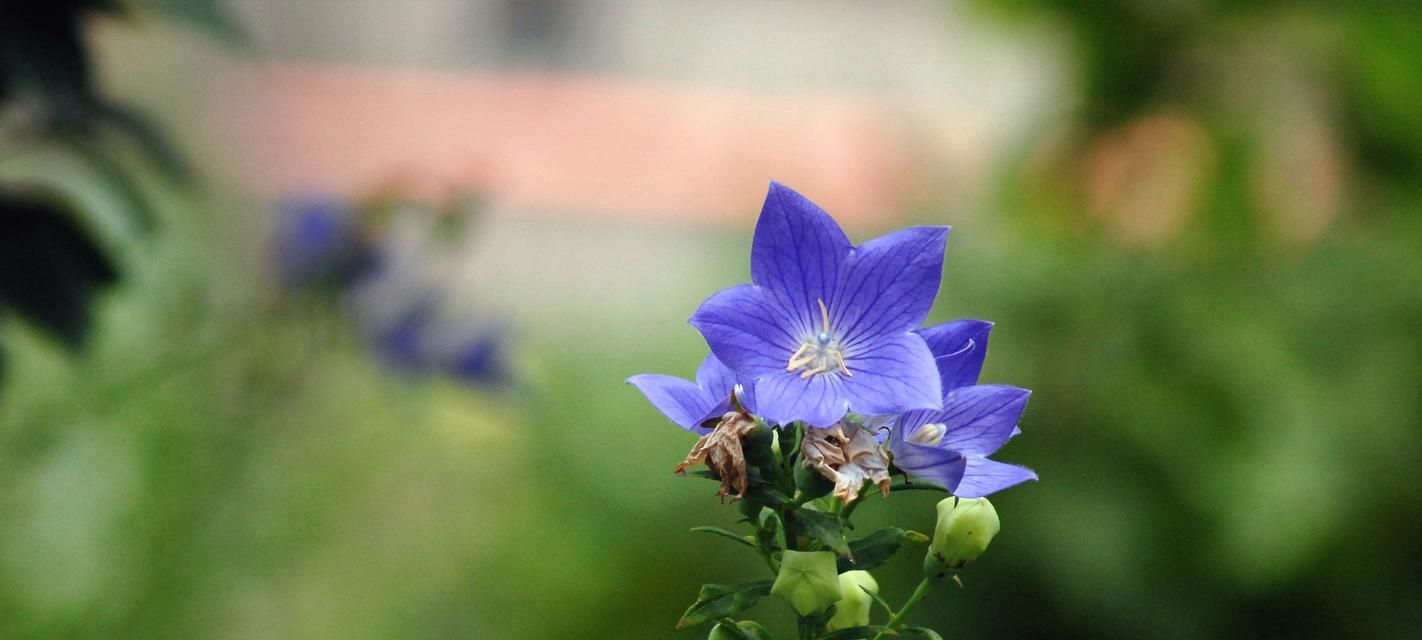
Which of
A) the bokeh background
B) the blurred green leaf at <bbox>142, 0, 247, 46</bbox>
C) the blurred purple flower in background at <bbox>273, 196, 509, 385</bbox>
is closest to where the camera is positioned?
the blurred green leaf at <bbox>142, 0, 247, 46</bbox>

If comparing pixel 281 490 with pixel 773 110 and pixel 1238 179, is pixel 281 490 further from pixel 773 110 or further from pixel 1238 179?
pixel 773 110

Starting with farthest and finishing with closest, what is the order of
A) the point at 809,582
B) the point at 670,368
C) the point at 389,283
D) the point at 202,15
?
the point at 670,368 → the point at 389,283 → the point at 202,15 → the point at 809,582

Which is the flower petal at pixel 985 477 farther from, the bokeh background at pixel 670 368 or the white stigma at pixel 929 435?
the bokeh background at pixel 670 368

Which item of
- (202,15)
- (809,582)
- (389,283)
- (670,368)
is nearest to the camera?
(809,582)

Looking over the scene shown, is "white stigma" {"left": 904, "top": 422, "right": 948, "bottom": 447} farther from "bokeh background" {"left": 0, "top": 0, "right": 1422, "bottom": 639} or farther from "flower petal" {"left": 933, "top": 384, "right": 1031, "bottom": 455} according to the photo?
"bokeh background" {"left": 0, "top": 0, "right": 1422, "bottom": 639}

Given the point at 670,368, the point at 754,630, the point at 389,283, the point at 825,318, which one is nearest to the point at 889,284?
the point at 825,318

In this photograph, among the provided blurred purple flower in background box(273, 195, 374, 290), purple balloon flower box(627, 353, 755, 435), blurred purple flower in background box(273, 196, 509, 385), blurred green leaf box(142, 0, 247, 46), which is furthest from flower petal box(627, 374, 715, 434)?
blurred purple flower in background box(273, 195, 374, 290)

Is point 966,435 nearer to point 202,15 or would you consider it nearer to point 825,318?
point 825,318

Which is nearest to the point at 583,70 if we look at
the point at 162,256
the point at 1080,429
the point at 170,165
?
the point at 1080,429

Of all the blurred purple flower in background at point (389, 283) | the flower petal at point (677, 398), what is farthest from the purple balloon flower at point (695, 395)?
the blurred purple flower in background at point (389, 283)
